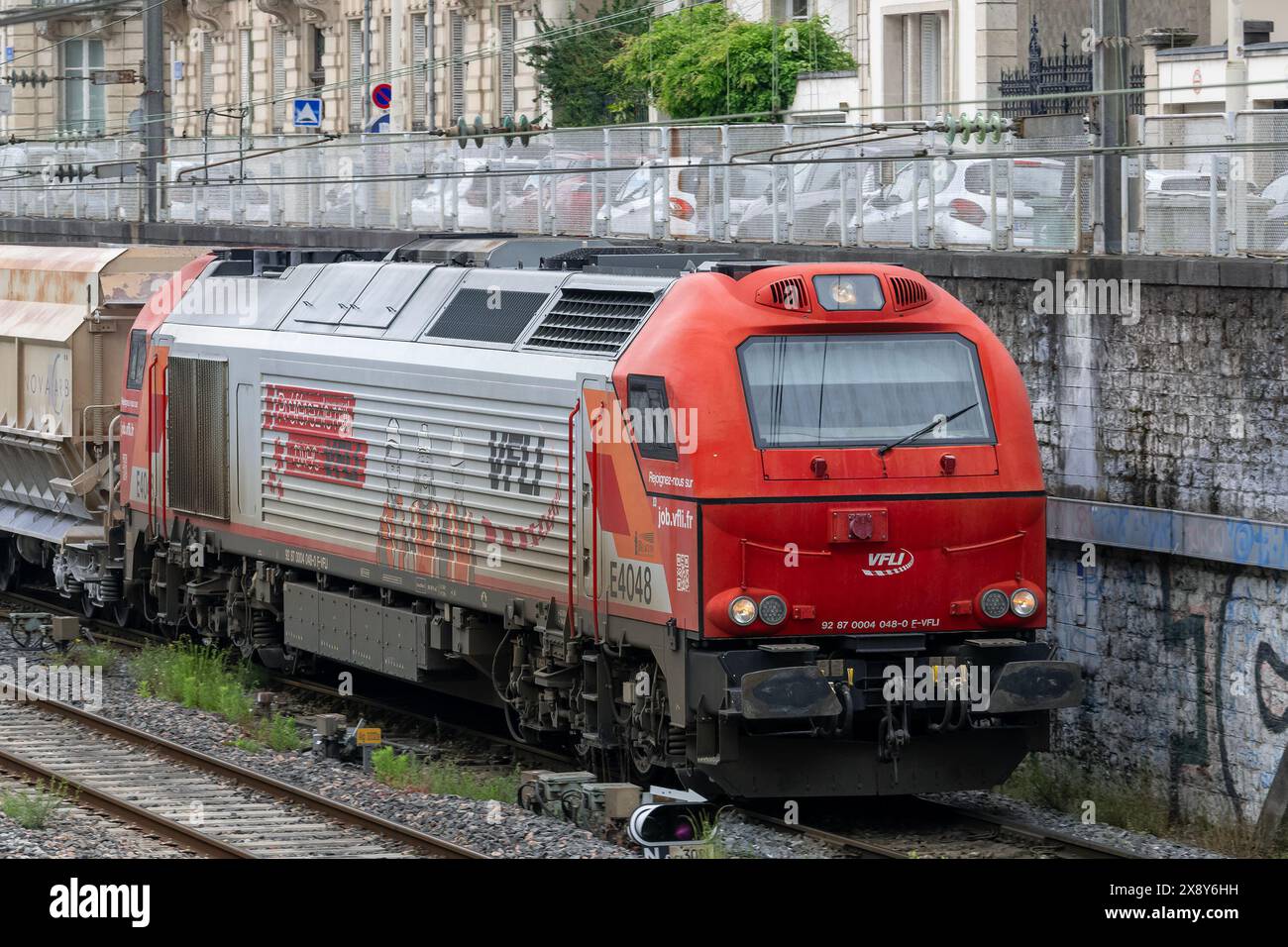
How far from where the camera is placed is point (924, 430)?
14.0m

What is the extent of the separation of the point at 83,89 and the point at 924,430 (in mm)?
56667

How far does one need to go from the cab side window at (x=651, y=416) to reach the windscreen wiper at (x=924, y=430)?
1267mm

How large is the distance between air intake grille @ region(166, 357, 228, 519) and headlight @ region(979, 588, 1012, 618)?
780cm

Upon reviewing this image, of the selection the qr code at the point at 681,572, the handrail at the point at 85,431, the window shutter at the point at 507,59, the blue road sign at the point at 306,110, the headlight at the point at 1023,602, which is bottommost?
the headlight at the point at 1023,602

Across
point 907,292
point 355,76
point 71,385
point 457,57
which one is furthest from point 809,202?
point 355,76

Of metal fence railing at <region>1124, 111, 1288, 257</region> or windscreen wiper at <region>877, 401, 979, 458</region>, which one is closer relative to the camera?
windscreen wiper at <region>877, 401, 979, 458</region>

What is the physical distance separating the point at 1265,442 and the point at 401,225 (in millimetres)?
17956

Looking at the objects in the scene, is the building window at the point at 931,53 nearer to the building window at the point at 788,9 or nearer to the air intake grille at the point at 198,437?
the building window at the point at 788,9

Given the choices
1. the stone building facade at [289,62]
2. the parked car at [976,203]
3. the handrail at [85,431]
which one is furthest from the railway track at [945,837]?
the stone building facade at [289,62]

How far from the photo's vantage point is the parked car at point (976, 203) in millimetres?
18031

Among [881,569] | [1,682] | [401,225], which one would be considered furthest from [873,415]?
[401,225]

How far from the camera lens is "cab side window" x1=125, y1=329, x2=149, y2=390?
2114cm

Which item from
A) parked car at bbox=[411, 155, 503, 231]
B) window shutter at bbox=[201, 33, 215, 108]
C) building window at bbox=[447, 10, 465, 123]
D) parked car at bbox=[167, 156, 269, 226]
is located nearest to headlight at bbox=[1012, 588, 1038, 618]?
parked car at bbox=[411, 155, 503, 231]

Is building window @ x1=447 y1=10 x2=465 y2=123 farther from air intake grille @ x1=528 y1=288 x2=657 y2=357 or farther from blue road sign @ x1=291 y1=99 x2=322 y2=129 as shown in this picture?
air intake grille @ x1=528 y1=288 x2=657 y2=357
